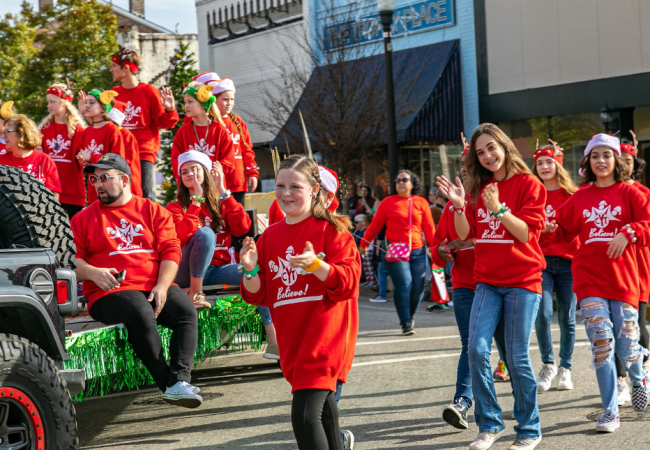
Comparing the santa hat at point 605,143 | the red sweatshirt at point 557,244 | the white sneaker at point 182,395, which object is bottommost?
the white sneaker at point 182,395

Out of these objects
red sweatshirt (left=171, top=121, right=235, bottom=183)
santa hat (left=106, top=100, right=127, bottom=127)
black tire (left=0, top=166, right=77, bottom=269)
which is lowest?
black tire (left=0, top=166, right=77, bottom=269)

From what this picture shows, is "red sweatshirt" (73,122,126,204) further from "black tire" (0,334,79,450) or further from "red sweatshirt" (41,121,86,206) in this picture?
"black tire" (0,334,79,450)

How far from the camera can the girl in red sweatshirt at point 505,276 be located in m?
4.83

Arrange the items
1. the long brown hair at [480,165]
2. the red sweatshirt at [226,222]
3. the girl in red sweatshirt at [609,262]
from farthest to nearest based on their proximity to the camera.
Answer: the red sweatshirt at [226,222] → the girl in red sweatshirt at [609,262] → the long brown hair at [480,165]

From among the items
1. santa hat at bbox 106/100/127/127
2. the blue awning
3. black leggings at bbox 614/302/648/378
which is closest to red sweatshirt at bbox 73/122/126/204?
santa hat at bbox 106/100/127/127

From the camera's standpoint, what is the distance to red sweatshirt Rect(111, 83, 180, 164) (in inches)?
349

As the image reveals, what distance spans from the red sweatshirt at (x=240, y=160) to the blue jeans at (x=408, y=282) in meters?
2.45

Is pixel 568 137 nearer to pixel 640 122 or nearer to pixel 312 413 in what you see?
pixel 640 122

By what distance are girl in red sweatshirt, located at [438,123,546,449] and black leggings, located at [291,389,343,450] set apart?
1.48 meters

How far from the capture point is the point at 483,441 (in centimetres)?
486

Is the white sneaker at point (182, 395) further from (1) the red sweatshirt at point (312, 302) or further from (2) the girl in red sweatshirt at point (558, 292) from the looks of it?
(2) the girl in red sweatshirt at point (558, 292)

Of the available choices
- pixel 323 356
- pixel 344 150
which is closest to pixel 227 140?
pixel 323 356

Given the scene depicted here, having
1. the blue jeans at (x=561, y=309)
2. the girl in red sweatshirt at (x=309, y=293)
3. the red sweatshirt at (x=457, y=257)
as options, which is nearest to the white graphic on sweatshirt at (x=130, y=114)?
the red sweatshirt at (x=457, y=257)

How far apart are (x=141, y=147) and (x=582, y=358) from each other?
5.18m
